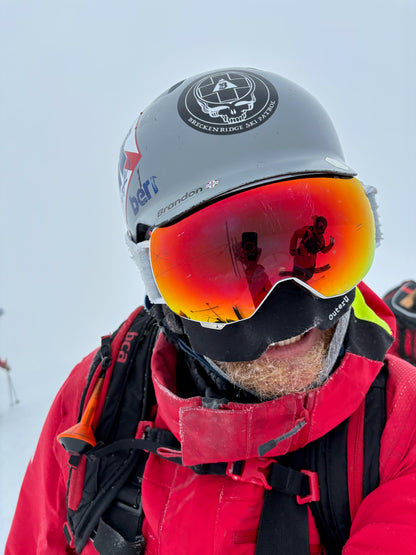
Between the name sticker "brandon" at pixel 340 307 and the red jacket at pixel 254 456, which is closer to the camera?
the red jacket at pixel 254 456

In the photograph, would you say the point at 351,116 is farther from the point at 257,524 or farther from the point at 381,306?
the point at 257,524

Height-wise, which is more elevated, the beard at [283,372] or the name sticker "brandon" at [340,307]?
the name sticker "brandon" at [340,307]

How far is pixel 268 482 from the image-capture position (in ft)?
4.02

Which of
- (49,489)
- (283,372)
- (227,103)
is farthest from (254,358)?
(49,489)

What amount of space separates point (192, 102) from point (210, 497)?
43.4 inches

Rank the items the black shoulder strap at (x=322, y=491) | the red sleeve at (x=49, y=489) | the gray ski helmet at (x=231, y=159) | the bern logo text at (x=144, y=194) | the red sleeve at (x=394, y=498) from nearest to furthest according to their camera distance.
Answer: the red sleeve at (x=394, y=498) < the black shoulder strap at (x=322, y=491) < the gray ski helmet at (x=231, y=159) < the bern logo text at (x=144, y=194) < the red sleeve at (x=49, y=489)

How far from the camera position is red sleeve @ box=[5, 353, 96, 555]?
1657mm

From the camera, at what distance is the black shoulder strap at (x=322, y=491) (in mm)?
1140

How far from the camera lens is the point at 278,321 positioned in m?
1.24

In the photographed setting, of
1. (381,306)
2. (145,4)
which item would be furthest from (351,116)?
(381,306)

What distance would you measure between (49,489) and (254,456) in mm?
878

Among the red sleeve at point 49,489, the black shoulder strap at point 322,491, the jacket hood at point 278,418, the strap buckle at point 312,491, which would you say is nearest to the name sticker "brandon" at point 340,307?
the jacket hood at point 278,418

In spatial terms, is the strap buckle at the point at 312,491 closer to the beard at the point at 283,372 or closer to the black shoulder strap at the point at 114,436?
the beard at the point at 283,372

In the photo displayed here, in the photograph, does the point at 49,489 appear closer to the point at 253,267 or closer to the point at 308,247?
the point at 253,267
